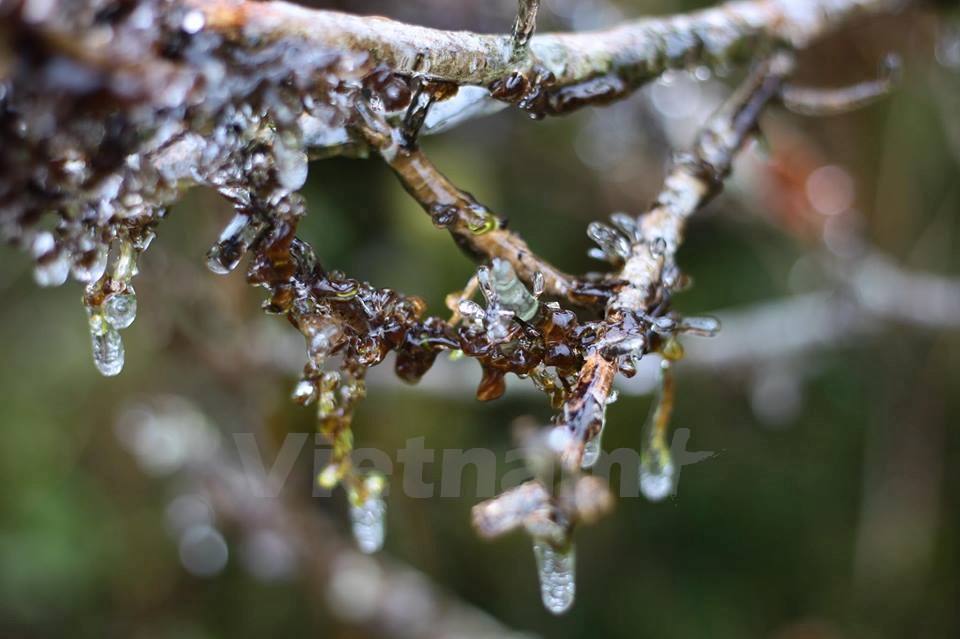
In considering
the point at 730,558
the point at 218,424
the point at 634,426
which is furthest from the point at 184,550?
the point at 730,558

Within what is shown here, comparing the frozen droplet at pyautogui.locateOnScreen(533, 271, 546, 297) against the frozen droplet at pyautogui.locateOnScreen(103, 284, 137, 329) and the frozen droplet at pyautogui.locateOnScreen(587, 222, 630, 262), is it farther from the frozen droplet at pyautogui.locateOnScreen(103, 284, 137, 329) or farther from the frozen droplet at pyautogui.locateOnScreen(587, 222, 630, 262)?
the frozen droplet at pyautogui.locateOnScreen(103, 284, 137, 329)

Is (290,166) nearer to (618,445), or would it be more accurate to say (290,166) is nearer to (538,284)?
(538,284)

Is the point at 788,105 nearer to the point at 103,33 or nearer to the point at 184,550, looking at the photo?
the point at 103,33

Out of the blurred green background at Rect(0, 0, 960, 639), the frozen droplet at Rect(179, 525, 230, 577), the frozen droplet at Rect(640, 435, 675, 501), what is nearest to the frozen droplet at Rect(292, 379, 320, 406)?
the frozen droplet at Rect(640, 435, 675, 501)

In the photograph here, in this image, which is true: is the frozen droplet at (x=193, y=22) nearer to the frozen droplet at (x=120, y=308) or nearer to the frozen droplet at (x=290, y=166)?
the frozen droplet at (x=290, y=166)

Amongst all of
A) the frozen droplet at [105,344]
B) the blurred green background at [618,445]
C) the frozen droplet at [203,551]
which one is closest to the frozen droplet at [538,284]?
the frozen droplet at [105,344]

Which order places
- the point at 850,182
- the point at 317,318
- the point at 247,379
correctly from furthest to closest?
the point at 850,182
the point at 247,379
the point at 317,318
